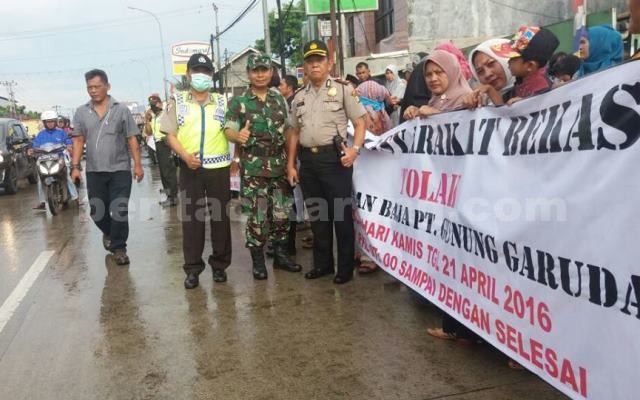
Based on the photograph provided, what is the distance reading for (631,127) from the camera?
2.05m

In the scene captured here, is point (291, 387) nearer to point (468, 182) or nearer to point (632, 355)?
point (468, 182)

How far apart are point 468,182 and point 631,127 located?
1.13 m

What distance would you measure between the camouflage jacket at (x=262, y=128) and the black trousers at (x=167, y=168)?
4860 millimetres

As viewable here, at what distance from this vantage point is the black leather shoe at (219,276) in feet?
16.0

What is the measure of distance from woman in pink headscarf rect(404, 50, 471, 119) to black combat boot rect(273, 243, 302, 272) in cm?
199

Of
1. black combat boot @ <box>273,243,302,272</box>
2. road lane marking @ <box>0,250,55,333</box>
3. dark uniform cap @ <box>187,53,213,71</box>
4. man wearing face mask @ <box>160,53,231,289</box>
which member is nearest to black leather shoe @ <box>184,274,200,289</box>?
man wearing face mask @ <box>160,53,231,289</box>

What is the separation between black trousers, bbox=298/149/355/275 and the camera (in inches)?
178

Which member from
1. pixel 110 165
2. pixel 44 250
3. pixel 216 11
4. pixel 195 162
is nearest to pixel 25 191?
pixel 44 250

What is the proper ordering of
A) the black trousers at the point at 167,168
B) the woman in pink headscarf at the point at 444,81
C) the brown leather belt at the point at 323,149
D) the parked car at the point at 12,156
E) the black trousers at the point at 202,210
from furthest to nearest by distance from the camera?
1. the parked car at the point at 12,156
2. the black trousers at the point at 167,168
3. the black trousers at the point at 202,210
4. the brown leather belt at the point at 323,149
5. the woman in pink headscarf at the point at 444,81

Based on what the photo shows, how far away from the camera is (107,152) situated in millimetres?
5613

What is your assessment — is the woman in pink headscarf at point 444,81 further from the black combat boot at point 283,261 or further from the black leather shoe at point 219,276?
the black leather shoe at point 219,276

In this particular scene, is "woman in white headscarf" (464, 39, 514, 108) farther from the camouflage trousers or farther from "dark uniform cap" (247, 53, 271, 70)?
the camouflage trousers

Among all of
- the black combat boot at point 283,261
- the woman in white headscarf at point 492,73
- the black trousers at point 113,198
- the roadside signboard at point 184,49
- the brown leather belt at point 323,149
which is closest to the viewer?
the woman in white headscarf at point 492,73

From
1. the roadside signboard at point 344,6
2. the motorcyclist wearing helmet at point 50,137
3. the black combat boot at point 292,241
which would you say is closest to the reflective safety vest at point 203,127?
the black combat boot at point 292,241
